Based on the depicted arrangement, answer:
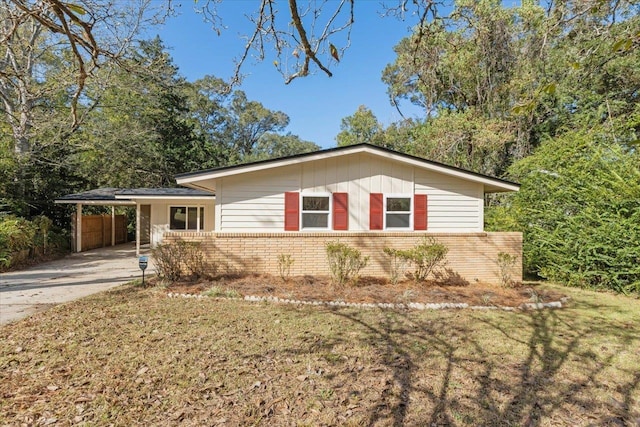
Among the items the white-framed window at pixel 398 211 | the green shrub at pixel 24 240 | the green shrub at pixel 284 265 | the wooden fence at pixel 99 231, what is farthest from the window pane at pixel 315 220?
the wooden fence at pixel 99 231

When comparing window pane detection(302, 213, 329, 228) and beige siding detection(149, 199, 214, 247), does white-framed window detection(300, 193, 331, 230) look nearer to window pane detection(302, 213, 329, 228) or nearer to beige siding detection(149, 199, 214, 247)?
window pane detection(302, 213, 329, 228)

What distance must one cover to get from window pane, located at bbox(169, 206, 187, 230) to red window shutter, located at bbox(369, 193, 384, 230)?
9.42 metres

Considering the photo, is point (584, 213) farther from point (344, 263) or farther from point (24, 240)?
point (24, 240)

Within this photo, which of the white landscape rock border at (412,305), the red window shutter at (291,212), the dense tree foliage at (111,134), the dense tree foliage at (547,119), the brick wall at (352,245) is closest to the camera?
the dense tree foliage at (547,119)

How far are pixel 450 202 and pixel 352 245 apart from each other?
3201 mm

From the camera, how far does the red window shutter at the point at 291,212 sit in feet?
28.3

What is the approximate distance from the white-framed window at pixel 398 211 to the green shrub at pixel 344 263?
1793 mm

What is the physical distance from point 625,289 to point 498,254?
2.70 m

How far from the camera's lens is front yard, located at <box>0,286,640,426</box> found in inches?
111

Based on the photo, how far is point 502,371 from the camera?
141 inches

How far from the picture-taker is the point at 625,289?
24.3 feet

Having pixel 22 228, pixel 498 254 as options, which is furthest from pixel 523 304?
pixel 22 228

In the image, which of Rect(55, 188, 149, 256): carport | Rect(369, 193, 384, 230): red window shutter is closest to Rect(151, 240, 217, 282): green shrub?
Rect(369, 193, 384, 230): red window shutter

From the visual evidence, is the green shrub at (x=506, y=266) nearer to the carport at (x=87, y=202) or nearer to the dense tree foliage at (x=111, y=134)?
the dense tree foliage at (x=111, y=134)
